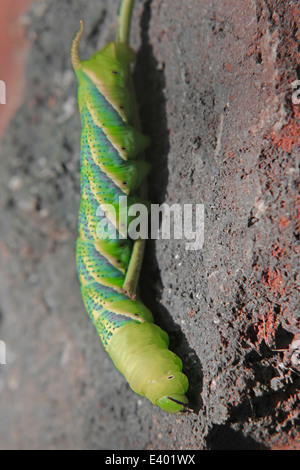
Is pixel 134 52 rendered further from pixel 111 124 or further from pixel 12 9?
pixel 12 9

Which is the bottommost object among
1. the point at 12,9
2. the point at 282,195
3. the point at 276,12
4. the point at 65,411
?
the point at 65,411

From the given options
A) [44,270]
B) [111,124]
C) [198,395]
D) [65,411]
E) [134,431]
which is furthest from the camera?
[44,270]

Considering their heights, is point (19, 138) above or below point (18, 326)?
above

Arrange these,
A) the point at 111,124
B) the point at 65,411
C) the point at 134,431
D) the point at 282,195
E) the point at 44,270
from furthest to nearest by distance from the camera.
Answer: the point at 44,270, the point at 65,411, the point at 134,431, the point at 111,124, the point at 282,195

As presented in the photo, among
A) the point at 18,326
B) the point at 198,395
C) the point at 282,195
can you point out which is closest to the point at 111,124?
the point at 282,195

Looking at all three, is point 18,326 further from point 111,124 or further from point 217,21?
point 217,21
